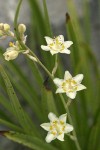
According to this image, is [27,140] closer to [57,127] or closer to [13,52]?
Answer: [57,127]

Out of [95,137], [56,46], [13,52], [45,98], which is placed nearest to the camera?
[13,52]

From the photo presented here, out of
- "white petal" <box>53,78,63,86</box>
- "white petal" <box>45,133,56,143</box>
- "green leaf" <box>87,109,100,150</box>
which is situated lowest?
"white petal" <box>45,133,56,143</box>

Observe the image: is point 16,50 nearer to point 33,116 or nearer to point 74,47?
point 74,47

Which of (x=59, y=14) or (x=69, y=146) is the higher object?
(x=59, y=14)

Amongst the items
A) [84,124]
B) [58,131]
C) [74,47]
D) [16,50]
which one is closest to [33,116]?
[84,124]

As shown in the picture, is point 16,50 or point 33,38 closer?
point 16,50

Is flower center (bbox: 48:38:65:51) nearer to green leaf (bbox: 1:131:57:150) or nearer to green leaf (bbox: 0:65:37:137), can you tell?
green leaf (bbox: 0:65:37:137)

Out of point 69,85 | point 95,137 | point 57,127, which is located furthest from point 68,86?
point 95,137

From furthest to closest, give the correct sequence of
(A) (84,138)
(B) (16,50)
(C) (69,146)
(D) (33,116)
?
(D) (33,116), (A) (84,138), (C) (69,146), (B) (16,50)

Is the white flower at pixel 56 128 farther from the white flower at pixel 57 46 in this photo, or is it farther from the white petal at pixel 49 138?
the white flower at pixel 57 46

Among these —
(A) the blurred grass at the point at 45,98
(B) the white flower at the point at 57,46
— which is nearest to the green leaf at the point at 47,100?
(A) the blurred grass at the point at 45,98

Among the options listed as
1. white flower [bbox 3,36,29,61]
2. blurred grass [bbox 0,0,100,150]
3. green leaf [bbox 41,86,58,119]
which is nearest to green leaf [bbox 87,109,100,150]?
blurred grass [bbox 0,0,100,150]
